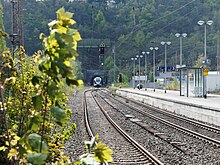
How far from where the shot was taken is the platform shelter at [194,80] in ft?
115

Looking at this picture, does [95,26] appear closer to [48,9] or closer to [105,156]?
[48,9]

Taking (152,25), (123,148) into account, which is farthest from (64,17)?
(152,25)

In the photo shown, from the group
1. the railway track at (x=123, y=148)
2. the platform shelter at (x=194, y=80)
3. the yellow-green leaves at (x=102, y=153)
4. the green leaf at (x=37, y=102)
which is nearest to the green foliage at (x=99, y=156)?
the yellow-green leaves at (x=102, y=153)

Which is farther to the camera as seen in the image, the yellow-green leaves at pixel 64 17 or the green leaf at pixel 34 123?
the green leaf at pixel 34 123

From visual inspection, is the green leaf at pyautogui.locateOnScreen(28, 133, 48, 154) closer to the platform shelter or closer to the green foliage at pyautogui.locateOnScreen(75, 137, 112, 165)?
the green foliage at pyautogui.locateOnScreen(75, 137, 112, 165)

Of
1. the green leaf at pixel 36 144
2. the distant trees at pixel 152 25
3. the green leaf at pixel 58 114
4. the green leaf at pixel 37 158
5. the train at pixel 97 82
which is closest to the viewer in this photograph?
the green leaf at pixel 37 158

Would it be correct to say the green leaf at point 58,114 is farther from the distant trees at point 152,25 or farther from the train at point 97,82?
the train at point 97,82

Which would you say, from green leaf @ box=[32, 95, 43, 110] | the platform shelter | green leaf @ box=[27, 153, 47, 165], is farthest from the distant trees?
green leaf @ box=[27, 153, 47, 165]

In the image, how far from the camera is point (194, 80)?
35.2 metres

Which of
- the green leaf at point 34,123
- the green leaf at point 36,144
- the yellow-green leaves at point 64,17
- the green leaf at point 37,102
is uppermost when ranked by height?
the yellow-green leaves at point 64,17

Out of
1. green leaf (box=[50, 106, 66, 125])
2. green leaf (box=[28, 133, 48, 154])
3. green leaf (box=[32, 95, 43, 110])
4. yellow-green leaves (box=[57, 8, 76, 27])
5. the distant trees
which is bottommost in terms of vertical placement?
green leaf (box=[28, 133, 48, 154])

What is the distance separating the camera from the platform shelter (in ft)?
115

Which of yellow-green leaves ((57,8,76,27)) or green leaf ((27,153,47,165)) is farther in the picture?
yellow-green leaves ((57,8,76,27))

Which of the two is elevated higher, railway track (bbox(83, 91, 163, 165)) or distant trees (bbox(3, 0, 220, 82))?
distant trees (bbox(3, 0, 220, 82))
